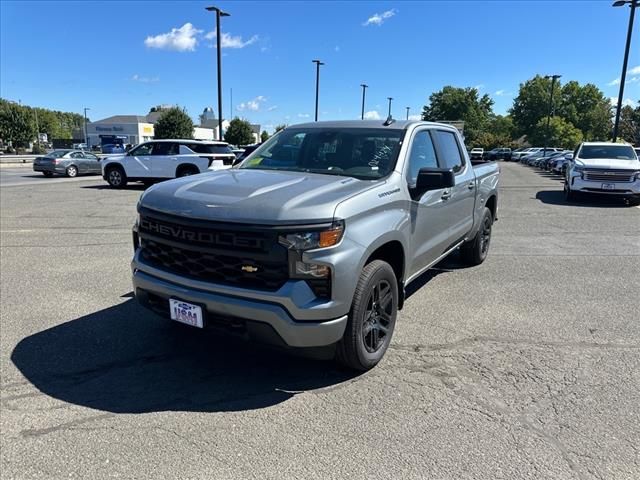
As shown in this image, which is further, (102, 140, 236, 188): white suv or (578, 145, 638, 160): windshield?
(102, 140, 236, 188): white suv

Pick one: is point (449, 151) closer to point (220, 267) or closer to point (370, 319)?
point (370, 319)

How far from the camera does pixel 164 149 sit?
17.4 m

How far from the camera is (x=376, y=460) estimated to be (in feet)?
8.75

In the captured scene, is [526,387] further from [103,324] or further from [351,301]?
[103,324]

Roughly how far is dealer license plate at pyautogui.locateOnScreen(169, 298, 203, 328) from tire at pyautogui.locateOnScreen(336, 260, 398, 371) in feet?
3.18

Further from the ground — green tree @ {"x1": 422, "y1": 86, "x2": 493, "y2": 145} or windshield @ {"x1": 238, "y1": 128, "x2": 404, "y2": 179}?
green tree @ {"x1": 422, "y1": 86, "x2": 493, "y2": 145}

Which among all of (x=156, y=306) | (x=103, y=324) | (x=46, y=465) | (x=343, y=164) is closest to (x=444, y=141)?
(x=343, y=164)

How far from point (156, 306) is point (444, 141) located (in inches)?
138

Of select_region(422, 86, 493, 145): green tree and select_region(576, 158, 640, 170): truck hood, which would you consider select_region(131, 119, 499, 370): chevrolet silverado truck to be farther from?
select_region(422, 86, 493, 145): green tree

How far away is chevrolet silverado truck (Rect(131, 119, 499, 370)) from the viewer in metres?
3.03

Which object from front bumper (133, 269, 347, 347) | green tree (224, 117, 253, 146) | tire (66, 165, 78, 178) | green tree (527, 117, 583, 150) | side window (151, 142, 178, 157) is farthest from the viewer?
green tree (527, 117, 583, 150)

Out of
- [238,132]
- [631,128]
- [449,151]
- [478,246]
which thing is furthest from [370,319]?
[631,128]

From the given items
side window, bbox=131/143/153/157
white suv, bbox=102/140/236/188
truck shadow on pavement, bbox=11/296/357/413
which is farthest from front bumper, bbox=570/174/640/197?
side window, bbox=131/143/153/157

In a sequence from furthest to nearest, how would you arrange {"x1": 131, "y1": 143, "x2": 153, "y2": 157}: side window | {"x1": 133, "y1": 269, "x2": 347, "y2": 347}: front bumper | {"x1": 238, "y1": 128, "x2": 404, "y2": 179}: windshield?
{"x1": 131, "y1": 143, "x2": 153, "y2": 157}: side window
{"x1": 238, "y1": 128, "x2": 404, "y2": 179}: windshield
{"x1": 133, "y1": 269, "x2": 347, "y2": 347}: front bumper
